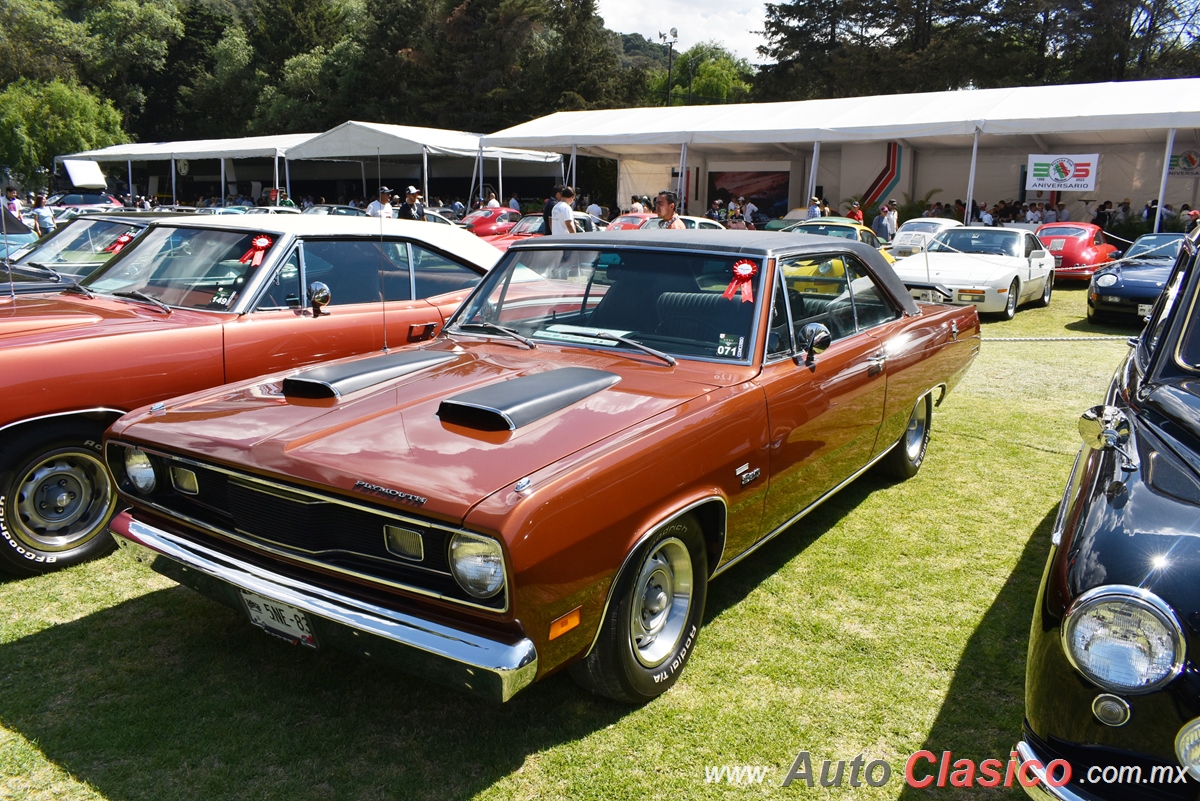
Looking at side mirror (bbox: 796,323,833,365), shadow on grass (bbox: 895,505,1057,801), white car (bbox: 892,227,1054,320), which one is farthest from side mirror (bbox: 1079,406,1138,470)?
white car (bbox: 892,227,1054,320)

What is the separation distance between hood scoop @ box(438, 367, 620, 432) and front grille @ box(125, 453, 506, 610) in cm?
49

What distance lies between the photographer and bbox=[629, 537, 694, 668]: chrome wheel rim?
2926 mm

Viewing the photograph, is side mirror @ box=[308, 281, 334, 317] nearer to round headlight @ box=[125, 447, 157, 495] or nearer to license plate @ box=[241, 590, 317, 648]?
round headlight @ box=[125, 447, 157, 495]

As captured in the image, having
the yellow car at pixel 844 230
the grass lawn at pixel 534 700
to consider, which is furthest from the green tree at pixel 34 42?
the grass lawn at pixel 534 700

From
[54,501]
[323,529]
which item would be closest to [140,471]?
[323,529]

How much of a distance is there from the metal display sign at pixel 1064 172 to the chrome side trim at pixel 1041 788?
20434mm

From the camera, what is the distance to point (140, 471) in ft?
10.4

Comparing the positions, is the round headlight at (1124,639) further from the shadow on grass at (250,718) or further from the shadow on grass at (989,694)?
the shadow on grass at (250,718)

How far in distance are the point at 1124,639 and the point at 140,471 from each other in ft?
10.5

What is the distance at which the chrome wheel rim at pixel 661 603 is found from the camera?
9.60ft

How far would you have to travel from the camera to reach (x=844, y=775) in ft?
8.85

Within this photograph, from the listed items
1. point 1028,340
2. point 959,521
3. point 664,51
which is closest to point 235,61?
point 1028,340

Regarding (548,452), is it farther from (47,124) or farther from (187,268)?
(47,124)

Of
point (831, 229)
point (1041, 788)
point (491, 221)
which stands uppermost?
point (831, 229)
